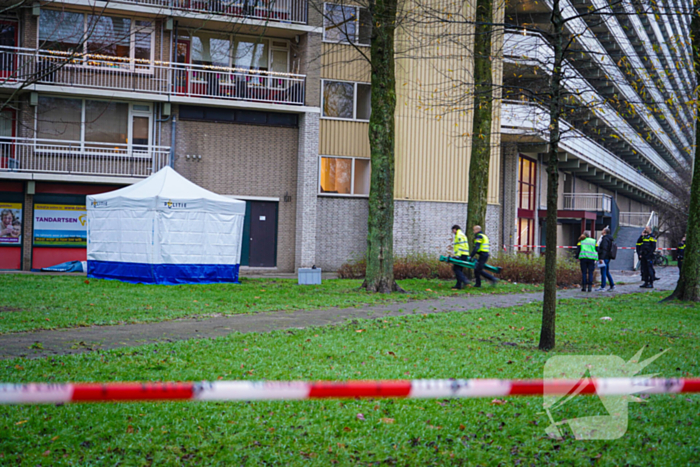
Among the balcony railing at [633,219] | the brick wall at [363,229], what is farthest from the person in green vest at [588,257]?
the balcony railing at [633,219]

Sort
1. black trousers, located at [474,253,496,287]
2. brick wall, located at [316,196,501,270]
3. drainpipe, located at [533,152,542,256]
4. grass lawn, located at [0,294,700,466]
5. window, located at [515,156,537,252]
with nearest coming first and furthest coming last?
1. grass lawn, located at [0,294,700,466]
2. black trousers, located at [474,253,496,287]
3. brick wall, located at [316,196,501,270]
4. window, located at [515,156,537,252]
5. drainpipe, located at [533,152,542,256]

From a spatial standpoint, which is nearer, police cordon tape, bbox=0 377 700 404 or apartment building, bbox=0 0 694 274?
police cordon tape, bbox=0 377 700 404

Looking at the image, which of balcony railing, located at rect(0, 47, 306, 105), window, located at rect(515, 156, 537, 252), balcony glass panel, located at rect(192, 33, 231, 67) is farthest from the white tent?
window, located at rect(515, 156, 537, 252)

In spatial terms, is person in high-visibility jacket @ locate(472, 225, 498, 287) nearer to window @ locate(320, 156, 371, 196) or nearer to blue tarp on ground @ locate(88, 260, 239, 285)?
blue tarp on ground @ locate(88, 260, 239, 285)

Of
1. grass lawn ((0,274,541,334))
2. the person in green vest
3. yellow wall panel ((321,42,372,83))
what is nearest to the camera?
grass lawn ((0,274,541,334))

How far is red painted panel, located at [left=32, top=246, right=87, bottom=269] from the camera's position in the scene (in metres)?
23.1

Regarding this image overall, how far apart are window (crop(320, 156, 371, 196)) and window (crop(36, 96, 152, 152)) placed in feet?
22.6

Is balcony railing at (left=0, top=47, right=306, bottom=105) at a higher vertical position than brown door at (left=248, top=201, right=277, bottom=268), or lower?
higher

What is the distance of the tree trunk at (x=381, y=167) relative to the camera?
15.9 meters

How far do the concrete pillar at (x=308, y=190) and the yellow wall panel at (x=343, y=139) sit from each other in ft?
1.58

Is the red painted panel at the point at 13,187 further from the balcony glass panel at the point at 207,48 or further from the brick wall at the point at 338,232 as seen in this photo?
the brick wall at the point at 338,232

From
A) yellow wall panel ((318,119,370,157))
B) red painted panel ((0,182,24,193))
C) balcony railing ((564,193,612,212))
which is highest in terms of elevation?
yellow wall panel ((318,119,370,157))

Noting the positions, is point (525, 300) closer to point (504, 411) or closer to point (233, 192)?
point (504, 411)
